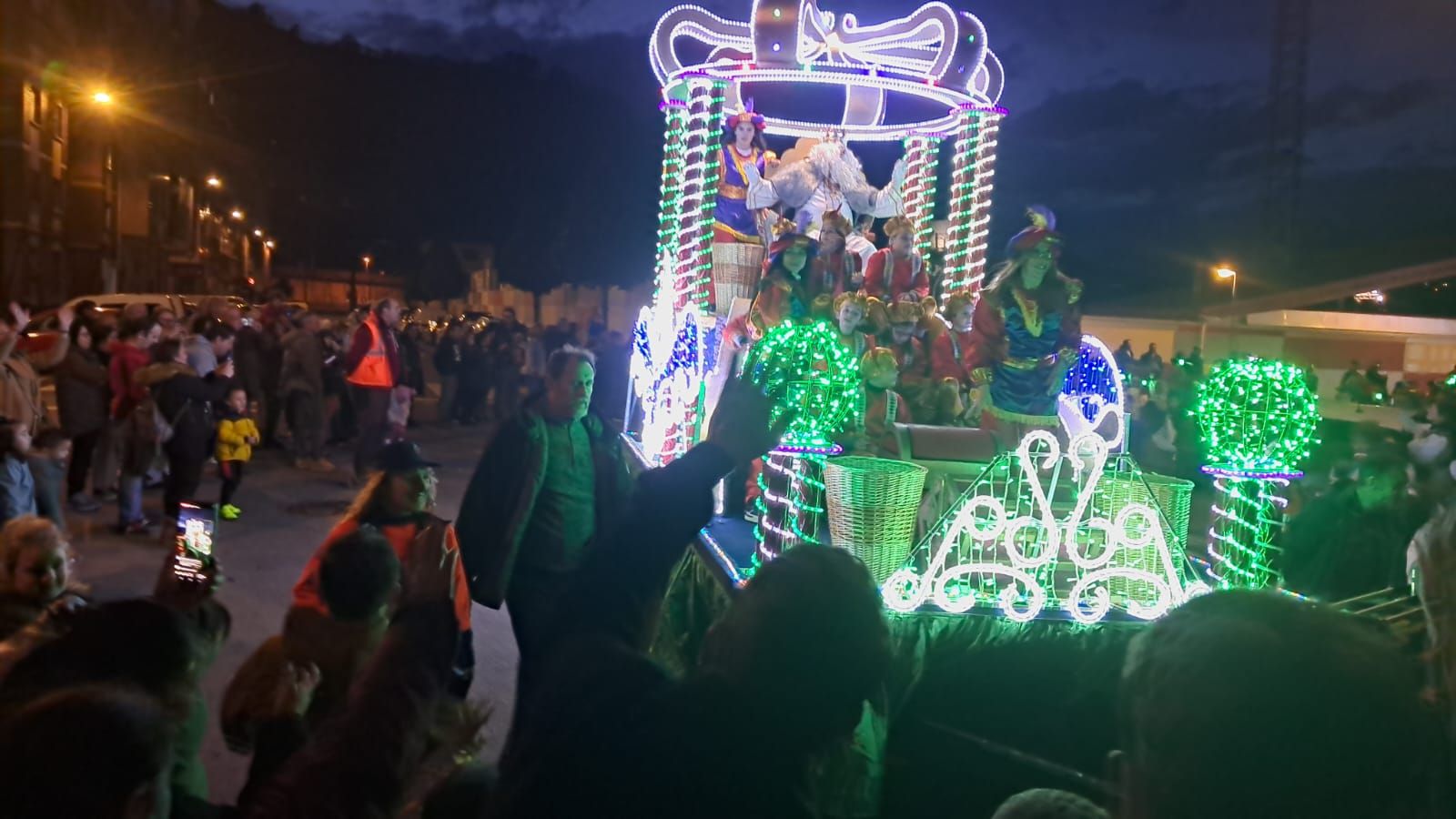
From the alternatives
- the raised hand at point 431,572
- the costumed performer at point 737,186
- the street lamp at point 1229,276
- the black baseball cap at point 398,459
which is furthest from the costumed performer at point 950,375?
the street lamp at point 1229,276

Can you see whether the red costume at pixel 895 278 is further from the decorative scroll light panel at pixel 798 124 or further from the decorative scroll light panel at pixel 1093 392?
the decorative scroll light panel at pixel 1093 392

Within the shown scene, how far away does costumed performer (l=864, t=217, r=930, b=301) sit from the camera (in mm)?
9156

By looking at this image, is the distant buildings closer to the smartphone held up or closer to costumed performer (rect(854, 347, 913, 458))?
costumed performer (rect(854, 347, 913, 458))

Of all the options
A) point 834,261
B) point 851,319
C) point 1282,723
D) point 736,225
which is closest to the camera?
point 1282,723

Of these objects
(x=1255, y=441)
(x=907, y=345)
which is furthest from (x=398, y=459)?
(x=907, y=345)

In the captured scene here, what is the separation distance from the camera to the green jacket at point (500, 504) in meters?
4.31

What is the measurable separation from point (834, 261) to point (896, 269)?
4.67ft

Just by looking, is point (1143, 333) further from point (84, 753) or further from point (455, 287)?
point (84, 753)

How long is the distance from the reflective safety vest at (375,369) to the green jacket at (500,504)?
235 inches

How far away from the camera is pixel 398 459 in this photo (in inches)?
165

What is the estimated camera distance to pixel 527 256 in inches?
1216

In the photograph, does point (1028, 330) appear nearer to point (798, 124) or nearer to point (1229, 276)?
point (798, 124)

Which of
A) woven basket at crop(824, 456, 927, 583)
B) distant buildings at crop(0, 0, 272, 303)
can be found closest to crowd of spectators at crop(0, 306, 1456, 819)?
woven basket at crop(824, 456, 927, 583)

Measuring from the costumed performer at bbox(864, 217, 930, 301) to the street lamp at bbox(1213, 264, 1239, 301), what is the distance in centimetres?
2389
